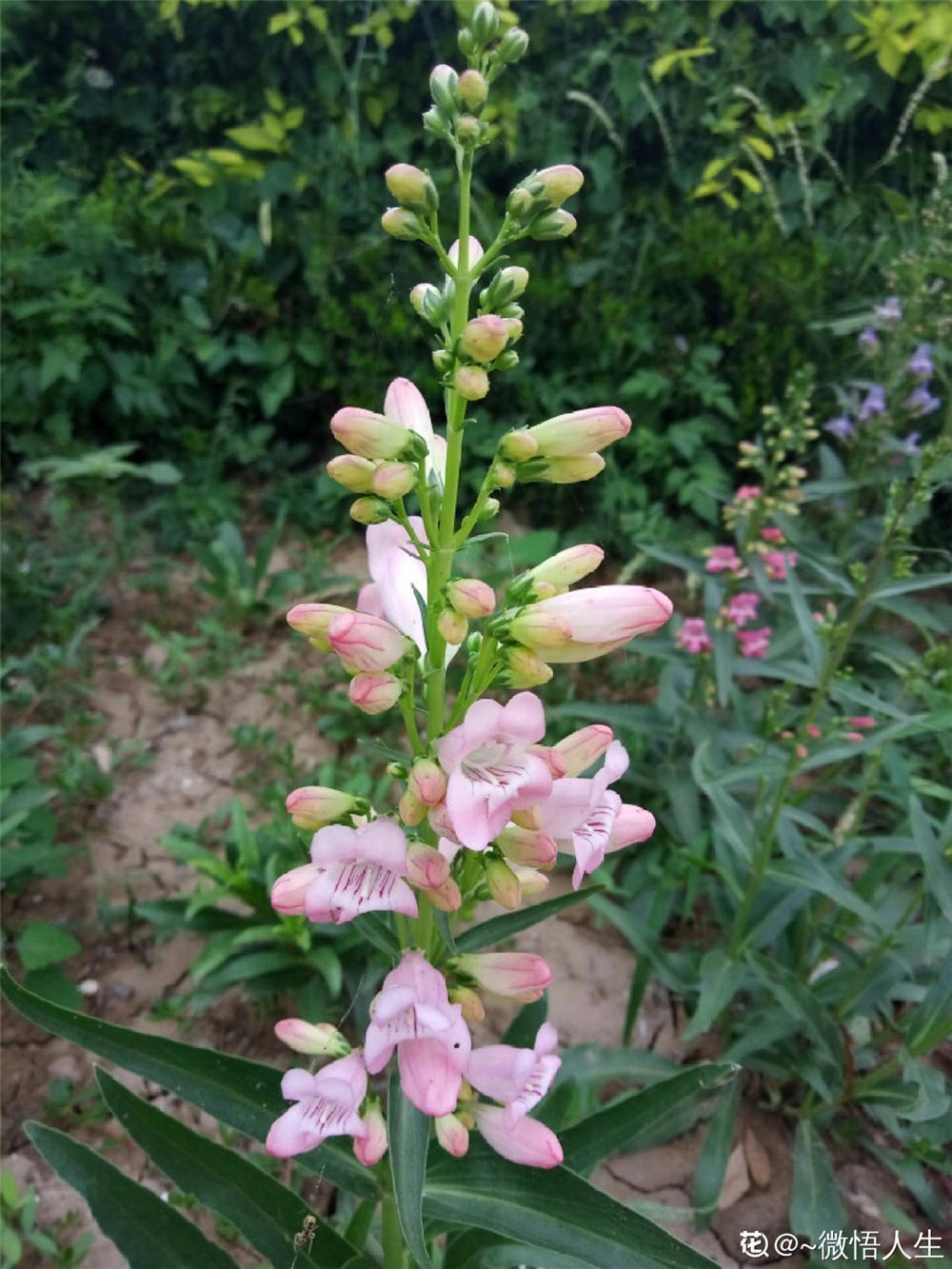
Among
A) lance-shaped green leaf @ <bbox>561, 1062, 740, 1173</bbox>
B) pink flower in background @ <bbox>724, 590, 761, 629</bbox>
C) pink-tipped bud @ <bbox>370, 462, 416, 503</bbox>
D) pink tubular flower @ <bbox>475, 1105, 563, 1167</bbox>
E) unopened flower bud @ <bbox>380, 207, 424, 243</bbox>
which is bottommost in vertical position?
pink flower in background @ <bbox>724, 590, 761, 629</bbox>

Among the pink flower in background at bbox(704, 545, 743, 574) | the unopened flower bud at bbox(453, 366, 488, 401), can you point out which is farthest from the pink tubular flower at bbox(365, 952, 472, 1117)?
the pink flower in background at bbox(704, 545, 743, 574)

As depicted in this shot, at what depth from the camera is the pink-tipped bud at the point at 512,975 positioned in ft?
4.43

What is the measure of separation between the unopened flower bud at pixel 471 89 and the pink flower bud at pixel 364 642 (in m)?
0.69

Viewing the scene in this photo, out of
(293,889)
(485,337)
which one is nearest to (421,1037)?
(293,889)

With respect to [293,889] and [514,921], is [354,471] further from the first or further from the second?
[514,921]

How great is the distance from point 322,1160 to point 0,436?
392 centimetres

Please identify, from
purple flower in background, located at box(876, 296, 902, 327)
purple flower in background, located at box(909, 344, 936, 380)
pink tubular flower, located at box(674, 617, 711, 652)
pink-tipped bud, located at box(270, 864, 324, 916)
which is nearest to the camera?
pink-tipped bud, located at box(270, 864, 324, 916)

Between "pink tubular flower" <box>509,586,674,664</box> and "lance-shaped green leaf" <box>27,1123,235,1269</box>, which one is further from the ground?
"pink tubular flower" <box>509,586,674,664</box>

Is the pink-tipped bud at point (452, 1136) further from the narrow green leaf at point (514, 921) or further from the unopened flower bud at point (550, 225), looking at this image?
the unopened flower bud at point (550, 225)

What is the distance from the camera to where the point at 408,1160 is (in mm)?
1293

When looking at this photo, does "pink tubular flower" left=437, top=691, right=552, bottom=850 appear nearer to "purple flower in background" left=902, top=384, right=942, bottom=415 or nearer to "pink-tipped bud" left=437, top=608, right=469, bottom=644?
"pink-tipped bud" left=437, top=608, right=469, bottom=644

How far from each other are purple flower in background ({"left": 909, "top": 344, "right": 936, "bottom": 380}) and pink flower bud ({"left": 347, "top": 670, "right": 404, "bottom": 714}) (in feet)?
9.15

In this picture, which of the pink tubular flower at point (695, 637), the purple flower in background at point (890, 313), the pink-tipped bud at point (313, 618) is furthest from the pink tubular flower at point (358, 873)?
the purple flower in background at point (890, 313)

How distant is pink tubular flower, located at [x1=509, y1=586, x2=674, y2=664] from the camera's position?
1203 millimetres
